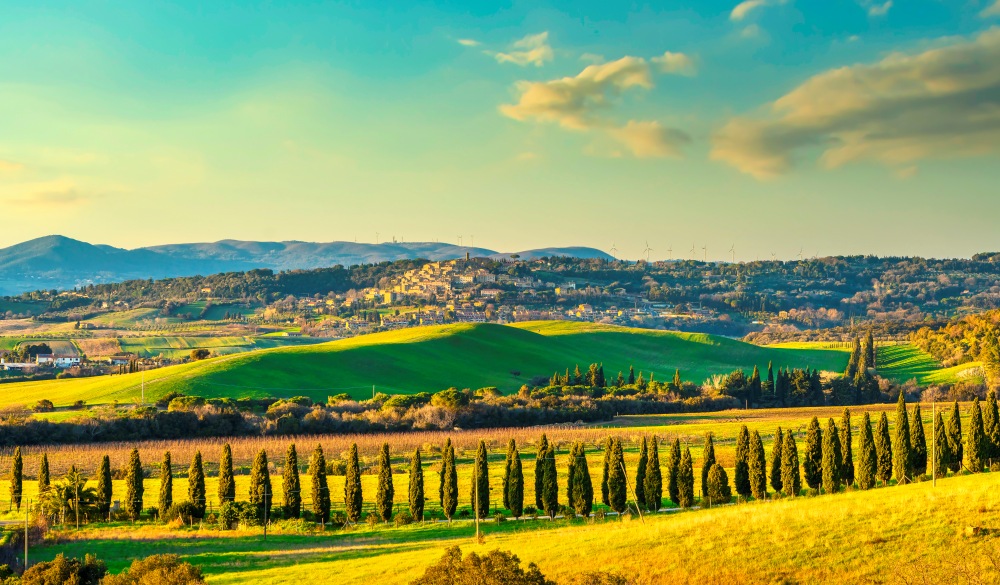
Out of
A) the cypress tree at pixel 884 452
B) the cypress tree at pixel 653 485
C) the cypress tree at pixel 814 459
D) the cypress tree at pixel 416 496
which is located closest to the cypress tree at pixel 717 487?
the cypress tree at pixel 653 485

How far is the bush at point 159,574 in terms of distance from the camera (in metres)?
30.3

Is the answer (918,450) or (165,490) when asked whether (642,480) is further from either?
(165,490)

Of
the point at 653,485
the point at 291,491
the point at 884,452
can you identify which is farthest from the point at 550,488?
the point at 884,452

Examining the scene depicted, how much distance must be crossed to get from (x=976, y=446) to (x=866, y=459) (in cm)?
782

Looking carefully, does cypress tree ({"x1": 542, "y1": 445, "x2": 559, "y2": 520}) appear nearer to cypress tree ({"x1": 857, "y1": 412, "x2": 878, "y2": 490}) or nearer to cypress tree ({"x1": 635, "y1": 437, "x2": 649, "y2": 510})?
cypress tree ({"x1": 635, "y1": 437, "x2": 649, "y2": 510})

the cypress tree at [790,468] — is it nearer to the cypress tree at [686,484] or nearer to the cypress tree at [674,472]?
the cypress tree at [686,484]

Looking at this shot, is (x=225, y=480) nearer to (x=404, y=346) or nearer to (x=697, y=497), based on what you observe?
(x=697, y=497)

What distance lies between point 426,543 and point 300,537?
28.3 ft

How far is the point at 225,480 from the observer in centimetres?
5638

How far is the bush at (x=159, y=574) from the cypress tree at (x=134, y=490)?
2439 centimetres

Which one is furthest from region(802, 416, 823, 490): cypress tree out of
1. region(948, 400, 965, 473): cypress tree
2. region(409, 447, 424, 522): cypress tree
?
Result: region(409, 447, 424, 522): cypress tree

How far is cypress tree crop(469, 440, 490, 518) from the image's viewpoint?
177ft

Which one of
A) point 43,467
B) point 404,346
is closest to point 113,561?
point 43,467

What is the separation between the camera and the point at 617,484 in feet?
178
